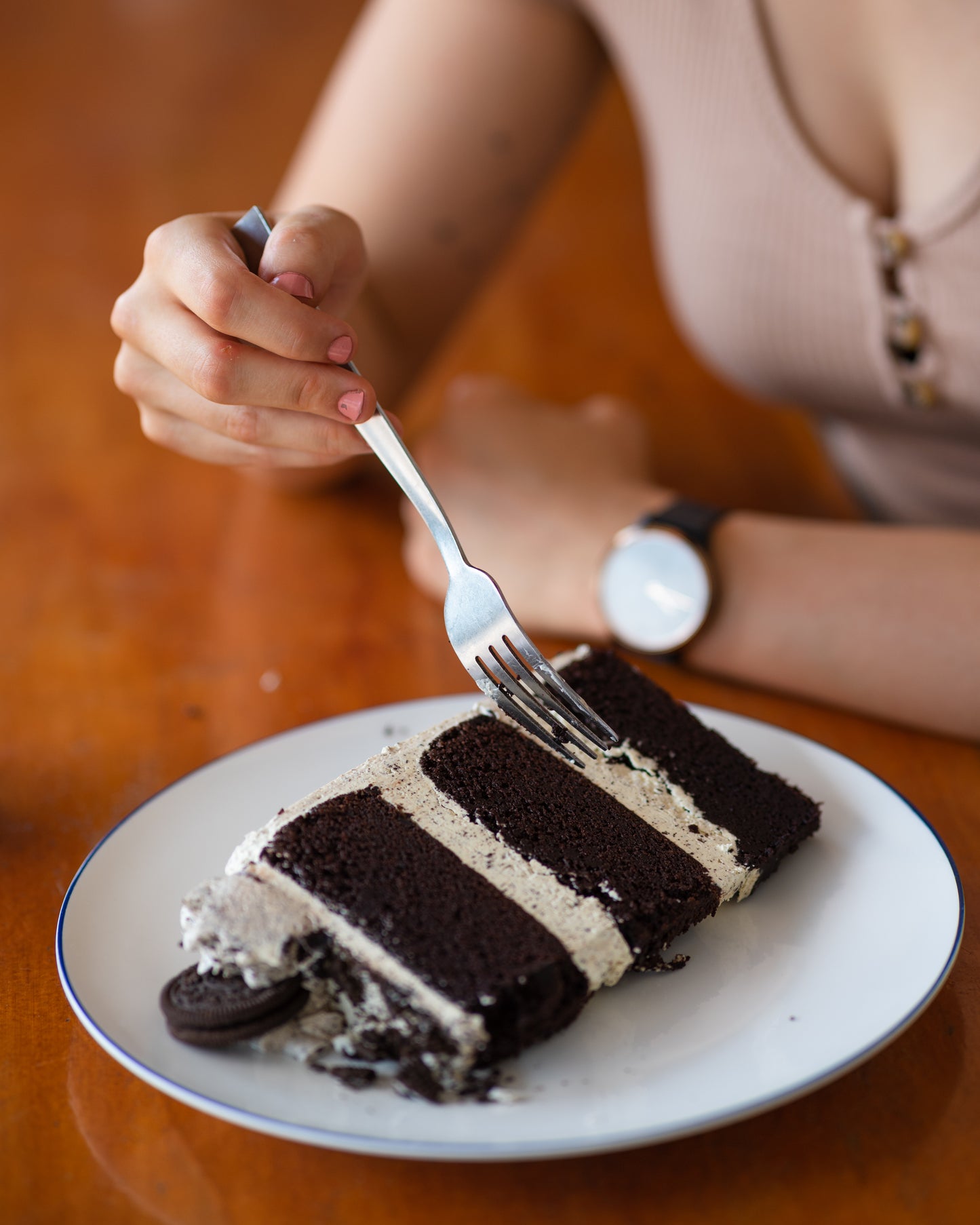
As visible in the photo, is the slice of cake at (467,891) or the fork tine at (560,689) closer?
the slice of cake at (467,891)

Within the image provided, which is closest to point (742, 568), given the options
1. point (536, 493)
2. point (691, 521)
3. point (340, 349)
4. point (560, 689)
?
point (691, 521)

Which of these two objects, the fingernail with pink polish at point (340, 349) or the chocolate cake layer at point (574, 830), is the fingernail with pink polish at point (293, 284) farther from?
the chocolate cake layer at point (574, 830)

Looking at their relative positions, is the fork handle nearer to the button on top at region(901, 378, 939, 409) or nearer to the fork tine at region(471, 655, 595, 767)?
the fork tine at region(471, 655, 595, 767)

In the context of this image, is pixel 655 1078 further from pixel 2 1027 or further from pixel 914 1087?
pixel 2 1027

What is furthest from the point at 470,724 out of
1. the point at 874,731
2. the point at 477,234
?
the point at 477,234

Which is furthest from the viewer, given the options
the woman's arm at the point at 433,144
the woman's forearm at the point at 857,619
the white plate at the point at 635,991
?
the woman's arm at the point at 433,144

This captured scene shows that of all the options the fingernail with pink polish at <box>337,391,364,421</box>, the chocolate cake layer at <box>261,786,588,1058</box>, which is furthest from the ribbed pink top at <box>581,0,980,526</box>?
the chocolate cake layer at <box>261,786,588,1058</box>

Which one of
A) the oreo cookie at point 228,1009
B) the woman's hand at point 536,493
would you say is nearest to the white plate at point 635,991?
the oreo cookie at point 228,1009
